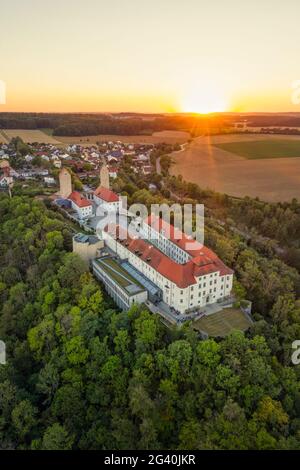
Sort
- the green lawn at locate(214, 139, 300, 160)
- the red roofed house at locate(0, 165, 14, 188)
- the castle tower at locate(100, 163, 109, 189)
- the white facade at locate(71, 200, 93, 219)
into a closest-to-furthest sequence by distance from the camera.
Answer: the white facade at locate(71, 200, 93, 219) → the castle tower at locate(100, 163, 109, 189) → the red roofed house at locate(0, 165, 14, 188) → the green lawn at locate(214, 139, 300, 160)

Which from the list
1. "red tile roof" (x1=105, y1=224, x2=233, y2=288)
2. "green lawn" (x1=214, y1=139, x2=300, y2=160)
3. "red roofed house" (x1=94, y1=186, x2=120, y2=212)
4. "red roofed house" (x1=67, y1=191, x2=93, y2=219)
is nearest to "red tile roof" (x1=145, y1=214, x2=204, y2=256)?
"red tile roof" (x1=105, y1=224, x2=233, y2=288)

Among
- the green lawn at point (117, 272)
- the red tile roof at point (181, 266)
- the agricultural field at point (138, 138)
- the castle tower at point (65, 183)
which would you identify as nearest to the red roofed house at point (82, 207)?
the castle tower at point (65, 183)

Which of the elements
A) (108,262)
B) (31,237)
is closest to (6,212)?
(31,237)

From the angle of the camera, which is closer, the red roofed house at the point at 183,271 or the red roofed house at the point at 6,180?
the red roofed house at the point at 183,271

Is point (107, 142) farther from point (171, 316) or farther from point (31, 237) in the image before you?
point (171, 316)

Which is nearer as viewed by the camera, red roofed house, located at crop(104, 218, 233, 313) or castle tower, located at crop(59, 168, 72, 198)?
red roofed house, located at crop(104, 218, 233, 313)

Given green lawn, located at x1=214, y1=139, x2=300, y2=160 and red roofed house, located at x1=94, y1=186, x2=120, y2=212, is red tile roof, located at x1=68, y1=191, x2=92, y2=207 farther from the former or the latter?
green lawn, located at x1=214, y1=139, x2=300, y2=160

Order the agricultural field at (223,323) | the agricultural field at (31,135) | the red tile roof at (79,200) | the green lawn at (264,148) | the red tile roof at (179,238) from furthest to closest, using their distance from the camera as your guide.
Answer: the agricultural field at (31,135), the green lawn at (264,148), the red tile roof at (79,200), the red tile roof at (179,238), the agricultural field at (223,323)

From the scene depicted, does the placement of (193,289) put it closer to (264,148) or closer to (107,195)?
(107,195)

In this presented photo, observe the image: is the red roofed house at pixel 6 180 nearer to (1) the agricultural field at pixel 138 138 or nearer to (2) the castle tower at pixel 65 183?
(2) the castle tower at pixel 65 183
